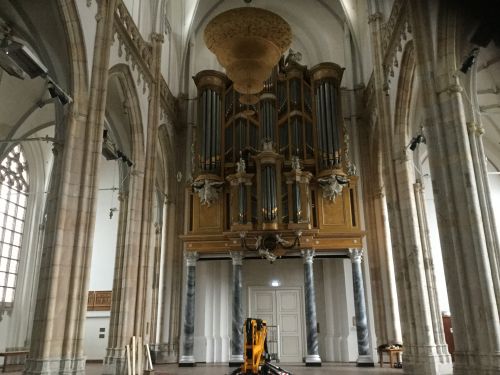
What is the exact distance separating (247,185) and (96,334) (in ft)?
28.6

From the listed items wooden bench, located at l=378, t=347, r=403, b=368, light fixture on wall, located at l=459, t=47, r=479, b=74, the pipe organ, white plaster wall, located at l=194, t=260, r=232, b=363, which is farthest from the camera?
white plaster wall, located at l=194, t=260, r=232, b=363

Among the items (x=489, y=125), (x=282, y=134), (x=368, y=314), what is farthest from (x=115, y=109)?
(x=489, y=125)

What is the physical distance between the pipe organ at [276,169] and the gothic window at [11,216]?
6380mm

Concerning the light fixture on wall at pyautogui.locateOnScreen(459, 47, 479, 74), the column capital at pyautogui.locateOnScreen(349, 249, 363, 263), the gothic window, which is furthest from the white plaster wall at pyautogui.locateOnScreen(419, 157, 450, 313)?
the gothic window

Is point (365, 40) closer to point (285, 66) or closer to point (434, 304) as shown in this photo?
point (285, 66)

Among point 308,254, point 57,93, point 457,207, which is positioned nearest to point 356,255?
point 308,254

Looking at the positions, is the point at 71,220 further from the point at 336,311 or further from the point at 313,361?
the point at 336,311

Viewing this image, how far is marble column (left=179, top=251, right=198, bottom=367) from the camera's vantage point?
13703 millimetres

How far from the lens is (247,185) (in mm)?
14469

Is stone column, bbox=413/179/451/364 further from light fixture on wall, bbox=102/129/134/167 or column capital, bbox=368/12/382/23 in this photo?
light fixture on wall, bbox=102/129/134/167

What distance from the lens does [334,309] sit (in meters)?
15.8

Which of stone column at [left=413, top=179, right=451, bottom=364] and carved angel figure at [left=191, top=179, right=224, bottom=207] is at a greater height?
carved angel figure at [left=191, top=179, right=224, bottom=207]

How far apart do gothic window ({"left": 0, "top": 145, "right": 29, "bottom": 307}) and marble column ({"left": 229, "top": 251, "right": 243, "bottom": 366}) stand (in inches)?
309

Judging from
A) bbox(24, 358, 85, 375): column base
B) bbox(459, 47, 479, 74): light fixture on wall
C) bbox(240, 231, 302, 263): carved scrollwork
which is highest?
bbox(459, 47, 479, 74): light fixture on wall
